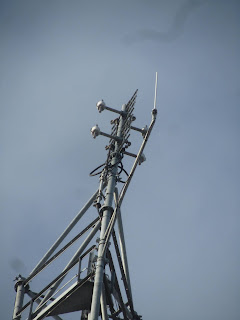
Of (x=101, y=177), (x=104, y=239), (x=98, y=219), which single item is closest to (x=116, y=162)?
(x=101, y=177)

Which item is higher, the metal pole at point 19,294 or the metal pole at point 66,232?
the metal pole at point 66,232

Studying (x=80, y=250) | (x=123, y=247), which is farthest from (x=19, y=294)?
(x=123, y=247)

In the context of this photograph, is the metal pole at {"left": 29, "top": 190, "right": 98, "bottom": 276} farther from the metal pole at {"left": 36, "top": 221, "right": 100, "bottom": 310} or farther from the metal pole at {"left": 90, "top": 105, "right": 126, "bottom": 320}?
the metal pole at {"left": 90, "top": 105, "right": 126, "bottom": 320}

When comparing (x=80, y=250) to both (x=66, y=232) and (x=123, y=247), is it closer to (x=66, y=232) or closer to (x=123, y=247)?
(x=123, y=247)

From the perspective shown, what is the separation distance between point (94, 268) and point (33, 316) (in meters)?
3.25

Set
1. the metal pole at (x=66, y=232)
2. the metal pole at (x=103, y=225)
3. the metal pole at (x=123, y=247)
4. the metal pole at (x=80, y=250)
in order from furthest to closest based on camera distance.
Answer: the metal pole at (x=66, y=232) → the metal pole at (x=80, y=250) → the metal pole at (x=123, y=247) → the metal pole at (x=103, y=225)

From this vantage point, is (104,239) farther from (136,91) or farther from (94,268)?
(136,91)

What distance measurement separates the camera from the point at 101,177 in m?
20.5

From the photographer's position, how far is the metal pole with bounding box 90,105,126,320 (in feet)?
48.2

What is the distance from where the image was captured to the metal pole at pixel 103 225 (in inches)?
578

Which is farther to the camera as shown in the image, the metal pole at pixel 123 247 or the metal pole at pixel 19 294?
the metal pole at pixel 19 294

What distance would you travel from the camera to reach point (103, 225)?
17.7m

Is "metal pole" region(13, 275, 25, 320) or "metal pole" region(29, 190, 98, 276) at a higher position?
"metal pole" region(29, 190, 98, 276)

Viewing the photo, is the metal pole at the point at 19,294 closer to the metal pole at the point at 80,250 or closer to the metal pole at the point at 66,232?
the metal pole at the point at 66,232
